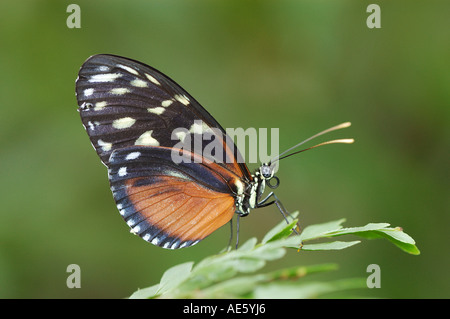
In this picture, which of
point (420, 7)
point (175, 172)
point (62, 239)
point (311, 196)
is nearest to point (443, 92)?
point (420, 7)

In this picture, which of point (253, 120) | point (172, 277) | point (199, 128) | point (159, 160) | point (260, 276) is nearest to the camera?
point (260, 276)

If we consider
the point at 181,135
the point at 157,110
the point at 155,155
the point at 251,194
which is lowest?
the point at 251,194

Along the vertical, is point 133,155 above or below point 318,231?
above

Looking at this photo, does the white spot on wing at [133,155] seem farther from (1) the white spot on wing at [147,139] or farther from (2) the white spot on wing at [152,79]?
(2) the white spot on wing at [152,79]

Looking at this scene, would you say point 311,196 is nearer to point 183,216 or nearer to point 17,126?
point 183,216

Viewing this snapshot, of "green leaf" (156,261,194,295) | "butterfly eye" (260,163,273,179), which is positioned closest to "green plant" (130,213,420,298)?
"green leaf" (156,261,194,295)

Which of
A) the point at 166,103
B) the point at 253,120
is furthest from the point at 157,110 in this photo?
the point at 253,120

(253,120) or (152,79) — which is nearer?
(152,79)

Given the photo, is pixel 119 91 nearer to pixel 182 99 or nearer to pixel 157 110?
pixel 157 110
